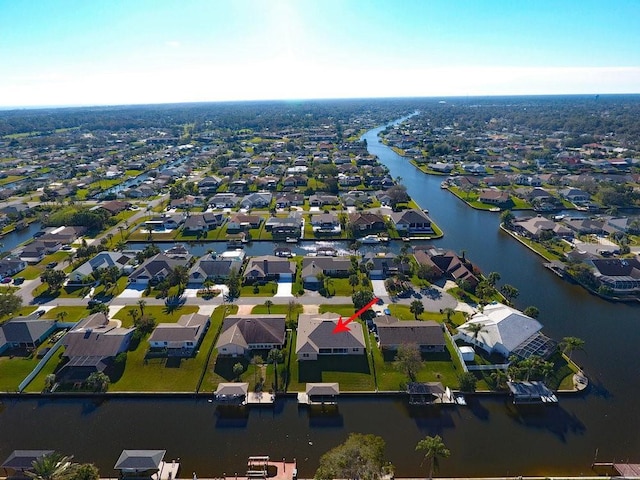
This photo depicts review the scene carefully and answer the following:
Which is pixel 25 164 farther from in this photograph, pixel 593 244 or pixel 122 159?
pixel 593 244

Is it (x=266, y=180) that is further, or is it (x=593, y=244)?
(x=266, y=180)

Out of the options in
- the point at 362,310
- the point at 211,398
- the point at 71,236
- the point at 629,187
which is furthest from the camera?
the point at 629,187

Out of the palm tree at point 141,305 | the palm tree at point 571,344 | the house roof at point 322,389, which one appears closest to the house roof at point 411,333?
the house roof at point 322,389

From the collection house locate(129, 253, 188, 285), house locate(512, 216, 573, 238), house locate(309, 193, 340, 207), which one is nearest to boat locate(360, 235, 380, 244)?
house locate(309, 193, 340, 207)

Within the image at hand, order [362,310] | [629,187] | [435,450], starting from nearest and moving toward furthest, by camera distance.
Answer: [435,450]
[362,310]
[629,187]

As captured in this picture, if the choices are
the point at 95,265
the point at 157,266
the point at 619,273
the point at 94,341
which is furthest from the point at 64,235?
the point at 619,273

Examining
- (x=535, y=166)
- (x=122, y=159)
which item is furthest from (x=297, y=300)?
(x=122, y=159)

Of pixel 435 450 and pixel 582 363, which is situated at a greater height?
pixel 435 450
